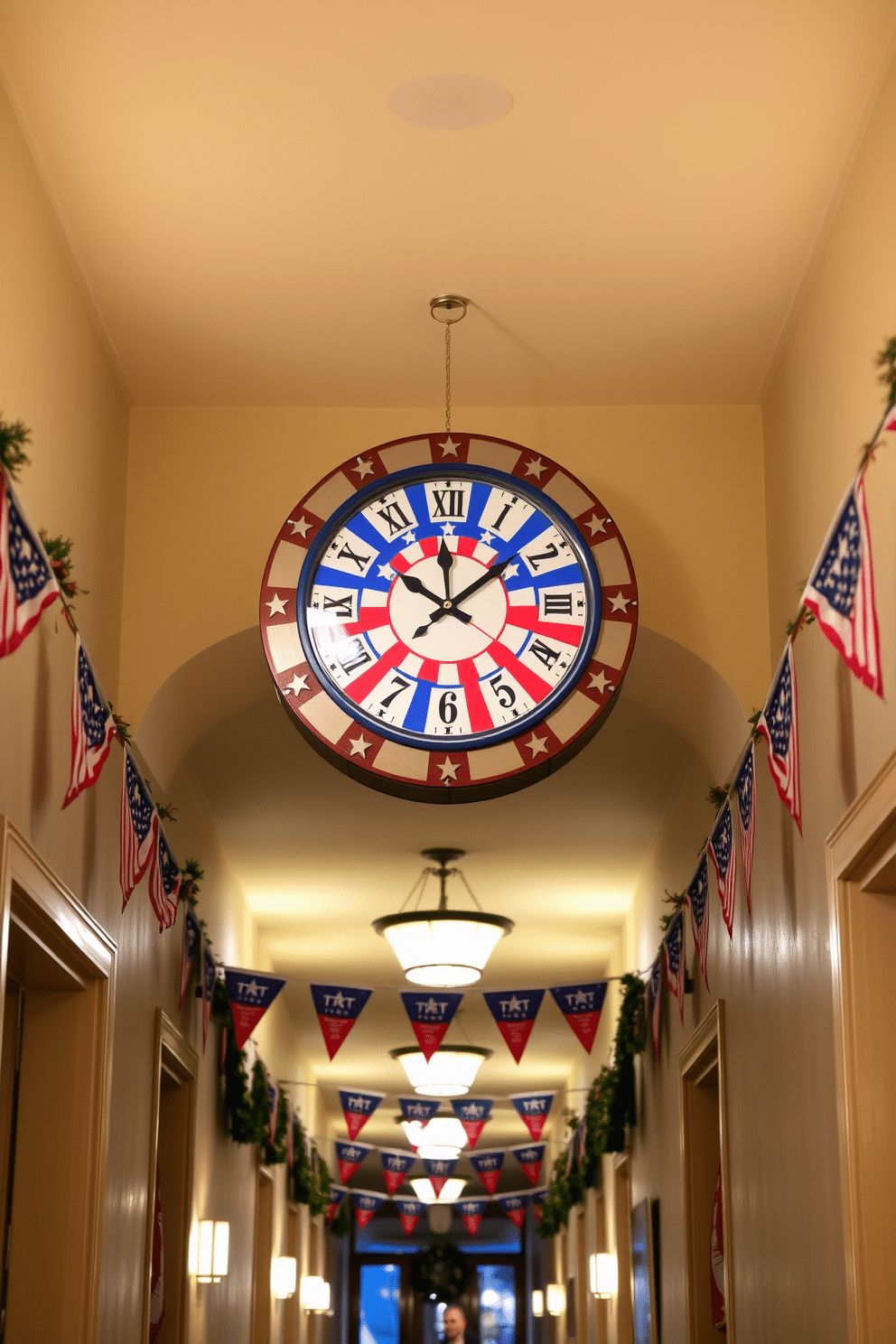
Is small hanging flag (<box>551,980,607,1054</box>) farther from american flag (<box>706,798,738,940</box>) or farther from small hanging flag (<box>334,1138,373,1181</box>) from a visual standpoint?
small hanging flag (<box>334,1138,373,1181</box>)

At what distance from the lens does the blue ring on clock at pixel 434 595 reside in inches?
138

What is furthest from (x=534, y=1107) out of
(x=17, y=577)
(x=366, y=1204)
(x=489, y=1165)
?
(x=17, y=577)

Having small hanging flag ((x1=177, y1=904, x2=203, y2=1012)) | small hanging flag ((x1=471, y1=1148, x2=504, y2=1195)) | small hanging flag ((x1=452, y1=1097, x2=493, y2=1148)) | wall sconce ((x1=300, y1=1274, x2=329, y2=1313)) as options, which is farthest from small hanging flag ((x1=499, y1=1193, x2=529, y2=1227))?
small hanging flag ((x1=177, y1=904, x2=203, y2=1012))

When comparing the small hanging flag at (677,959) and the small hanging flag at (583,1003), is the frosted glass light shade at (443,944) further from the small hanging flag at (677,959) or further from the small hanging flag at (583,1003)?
the small hanging flag at (677,959)

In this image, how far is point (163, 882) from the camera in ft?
16.2

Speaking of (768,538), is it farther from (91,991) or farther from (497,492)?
(91,991)

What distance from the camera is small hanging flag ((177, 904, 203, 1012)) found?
5.84 m

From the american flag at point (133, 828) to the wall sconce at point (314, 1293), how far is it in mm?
10621

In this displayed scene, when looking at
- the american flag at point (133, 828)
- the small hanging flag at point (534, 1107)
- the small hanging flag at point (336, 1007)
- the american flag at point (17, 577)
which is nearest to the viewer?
the american flag at point (17, 577)

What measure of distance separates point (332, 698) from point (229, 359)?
4.52 feet

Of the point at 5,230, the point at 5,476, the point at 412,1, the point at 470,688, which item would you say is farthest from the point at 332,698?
the point at 412,1

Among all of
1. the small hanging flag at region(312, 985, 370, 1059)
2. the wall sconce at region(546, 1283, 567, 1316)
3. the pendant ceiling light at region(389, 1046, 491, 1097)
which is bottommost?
the wall sconce at region(546, 1283, 567, 1316)

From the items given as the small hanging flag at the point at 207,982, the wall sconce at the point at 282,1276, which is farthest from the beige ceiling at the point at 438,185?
the wall sconce at the point at 282,1276

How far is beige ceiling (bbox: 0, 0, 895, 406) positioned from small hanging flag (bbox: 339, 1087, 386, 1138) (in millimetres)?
7630
